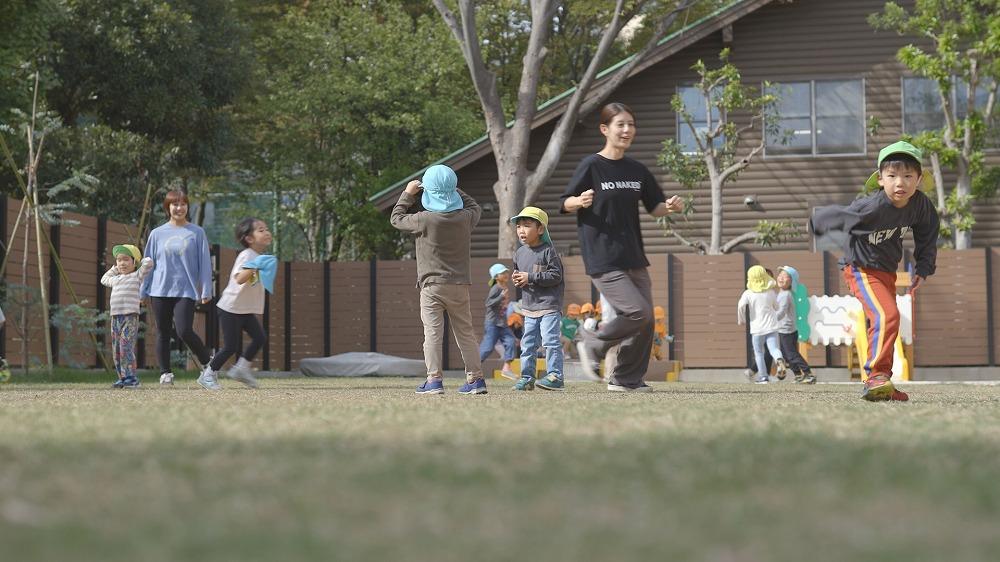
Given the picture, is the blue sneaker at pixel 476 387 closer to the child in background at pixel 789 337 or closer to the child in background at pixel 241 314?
the child in background at pixel 241 314

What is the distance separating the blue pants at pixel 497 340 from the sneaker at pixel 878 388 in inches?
377

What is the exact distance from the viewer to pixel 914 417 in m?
7.00

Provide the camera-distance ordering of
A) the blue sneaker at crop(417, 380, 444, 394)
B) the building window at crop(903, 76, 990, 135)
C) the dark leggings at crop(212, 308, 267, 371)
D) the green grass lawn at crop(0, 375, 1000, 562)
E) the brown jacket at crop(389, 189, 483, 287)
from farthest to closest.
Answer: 1. the building window at crop(903, 76, 990, 135)
2. the dark leggings at crop(212, 308, 267, 371)
3. the blue sneaker at crop(417, 380, 444, 394)
4. the brown jacket at crop(389, 189, 483, 287)
5. the green grass lawn at crop(0, 375, 1000, 562)

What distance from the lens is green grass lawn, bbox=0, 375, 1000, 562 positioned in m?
2.92

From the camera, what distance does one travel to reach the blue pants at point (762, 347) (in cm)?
1861

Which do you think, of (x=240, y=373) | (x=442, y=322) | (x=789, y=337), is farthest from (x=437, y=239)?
(x=789, y=337)

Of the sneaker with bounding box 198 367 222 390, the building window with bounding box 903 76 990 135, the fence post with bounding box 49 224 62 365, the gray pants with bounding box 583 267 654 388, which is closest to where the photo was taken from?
the gray pants with bounding box 583 267 654 388

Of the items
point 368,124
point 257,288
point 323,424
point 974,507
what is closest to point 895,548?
point 974,507

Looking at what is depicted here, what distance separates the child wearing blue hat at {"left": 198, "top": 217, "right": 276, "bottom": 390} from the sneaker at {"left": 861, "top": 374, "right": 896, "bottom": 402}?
564cm

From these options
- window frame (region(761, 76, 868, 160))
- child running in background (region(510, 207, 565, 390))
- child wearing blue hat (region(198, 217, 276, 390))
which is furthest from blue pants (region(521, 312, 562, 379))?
window frame (region(761, 76, 868, 160))

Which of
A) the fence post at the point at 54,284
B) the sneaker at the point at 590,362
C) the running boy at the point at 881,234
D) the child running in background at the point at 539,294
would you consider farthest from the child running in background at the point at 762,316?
the running boy at the point at 881,234

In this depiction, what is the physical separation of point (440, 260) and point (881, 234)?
133 inches

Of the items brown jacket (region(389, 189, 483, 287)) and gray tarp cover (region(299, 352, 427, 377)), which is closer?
brown jacket (region(389, 189, 483, 287))

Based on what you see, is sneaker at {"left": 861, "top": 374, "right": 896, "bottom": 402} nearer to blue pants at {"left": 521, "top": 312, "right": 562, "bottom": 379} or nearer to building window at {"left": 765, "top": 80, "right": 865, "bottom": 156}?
blue pants at {"left": 521, "top": 312, "right": 562, "bottom": 379}
